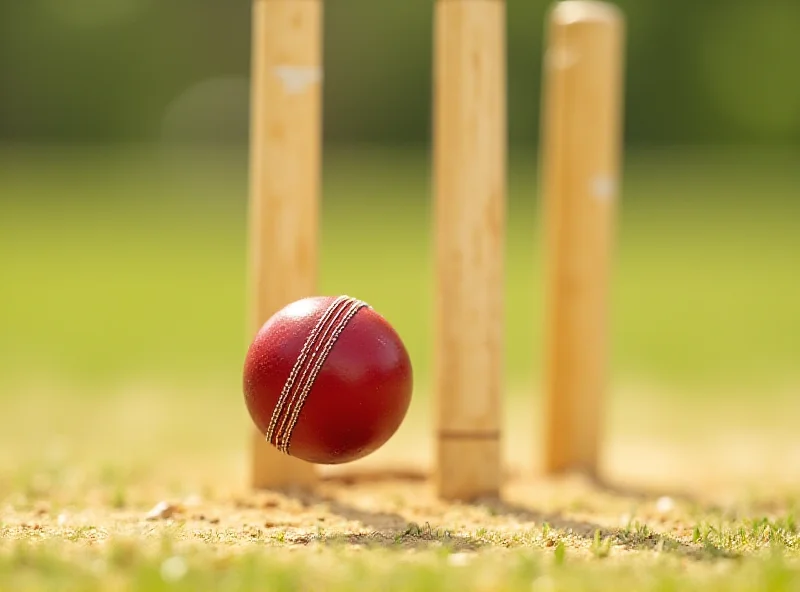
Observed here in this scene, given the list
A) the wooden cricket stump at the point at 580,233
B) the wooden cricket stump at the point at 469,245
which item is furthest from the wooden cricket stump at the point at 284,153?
the wooden cricket stump at the point at 580,233

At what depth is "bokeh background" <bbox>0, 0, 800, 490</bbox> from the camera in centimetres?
939

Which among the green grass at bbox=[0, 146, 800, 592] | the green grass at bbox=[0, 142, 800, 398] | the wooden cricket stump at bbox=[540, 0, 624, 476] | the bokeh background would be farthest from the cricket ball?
the green grass at bbox=[0, 142, 800, 398]

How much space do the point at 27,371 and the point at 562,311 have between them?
5786 millimetres

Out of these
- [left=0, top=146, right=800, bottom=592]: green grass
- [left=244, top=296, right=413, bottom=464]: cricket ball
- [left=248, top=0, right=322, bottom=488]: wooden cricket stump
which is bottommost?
[left=0, top=146, right=800, bottom=592]: green grass

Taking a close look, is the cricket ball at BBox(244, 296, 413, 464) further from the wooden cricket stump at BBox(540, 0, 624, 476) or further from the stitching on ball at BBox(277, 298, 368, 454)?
the wooden cricket stump at BBox(540, 0, 624, 476)

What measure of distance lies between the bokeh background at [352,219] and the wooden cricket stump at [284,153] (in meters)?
1.73

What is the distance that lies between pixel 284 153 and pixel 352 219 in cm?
1862

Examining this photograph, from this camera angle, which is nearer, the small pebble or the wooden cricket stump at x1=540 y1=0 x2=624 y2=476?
the small pebble

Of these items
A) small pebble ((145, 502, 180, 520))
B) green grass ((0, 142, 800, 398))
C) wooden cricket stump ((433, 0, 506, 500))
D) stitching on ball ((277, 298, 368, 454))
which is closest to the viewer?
stitching on ball ((277, 298, 368, 454))

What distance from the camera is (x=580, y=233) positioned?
6578 mm

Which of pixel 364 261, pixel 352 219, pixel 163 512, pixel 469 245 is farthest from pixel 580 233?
pixel 352 219

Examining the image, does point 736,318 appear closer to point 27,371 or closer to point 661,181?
point 27,371

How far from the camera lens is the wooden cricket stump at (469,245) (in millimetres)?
5516

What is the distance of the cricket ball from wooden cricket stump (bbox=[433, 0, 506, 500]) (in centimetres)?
96
